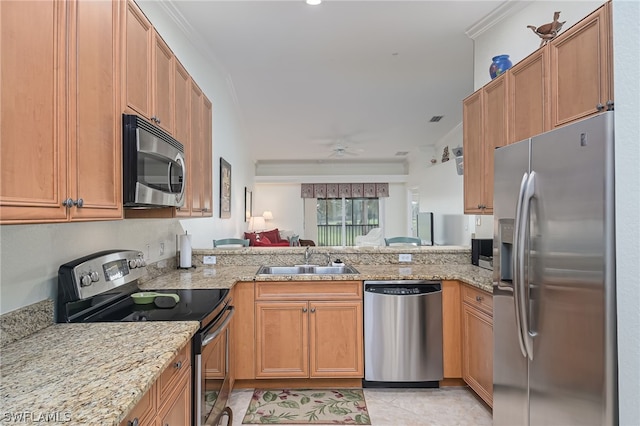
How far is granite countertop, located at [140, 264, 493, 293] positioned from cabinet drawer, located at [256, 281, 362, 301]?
0.15ft

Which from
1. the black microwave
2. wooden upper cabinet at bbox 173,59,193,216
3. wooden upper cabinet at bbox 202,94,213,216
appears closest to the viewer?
the black microwave

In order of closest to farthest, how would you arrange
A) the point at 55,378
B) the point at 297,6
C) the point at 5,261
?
the point at 55,378 < the point at 5,261 < the point at 297,6

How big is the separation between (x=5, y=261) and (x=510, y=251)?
2160 mm

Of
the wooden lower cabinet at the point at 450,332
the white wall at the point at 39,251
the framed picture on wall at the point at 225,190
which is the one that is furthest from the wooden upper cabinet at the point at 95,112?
the framed picture on wall at the point at 225,190

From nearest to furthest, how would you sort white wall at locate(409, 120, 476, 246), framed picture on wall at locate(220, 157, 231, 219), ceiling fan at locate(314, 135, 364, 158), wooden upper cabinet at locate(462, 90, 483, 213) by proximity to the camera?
wooden upper cabinet at locate(462, 90, 483, 213)
framed picture on wall at locate(220, 157, 231, 219)
white wall at locate(409, 120, 476, 246)
ceiling fan at locate(314, 135, 364, 158)

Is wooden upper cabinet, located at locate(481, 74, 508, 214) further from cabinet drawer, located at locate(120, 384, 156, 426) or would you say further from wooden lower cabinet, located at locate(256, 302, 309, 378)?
cabinet drawer, located at locate(120, 384, 156, 426)

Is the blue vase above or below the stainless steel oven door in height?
above

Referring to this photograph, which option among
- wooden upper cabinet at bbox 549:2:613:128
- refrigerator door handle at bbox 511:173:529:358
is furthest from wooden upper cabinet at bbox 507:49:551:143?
refrigerator door handle at bbox 511:173:529:358

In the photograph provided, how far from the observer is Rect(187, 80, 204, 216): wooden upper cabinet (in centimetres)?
235

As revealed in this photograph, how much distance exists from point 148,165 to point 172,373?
866 millimetres

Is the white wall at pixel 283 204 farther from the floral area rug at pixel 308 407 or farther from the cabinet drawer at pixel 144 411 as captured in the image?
the cabinet drawer at pixel 144 411

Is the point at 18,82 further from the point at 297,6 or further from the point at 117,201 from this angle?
the point at 297,6

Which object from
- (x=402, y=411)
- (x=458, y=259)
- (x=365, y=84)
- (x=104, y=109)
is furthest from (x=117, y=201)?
(x=365, y=84)

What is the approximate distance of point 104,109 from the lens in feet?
4.19
